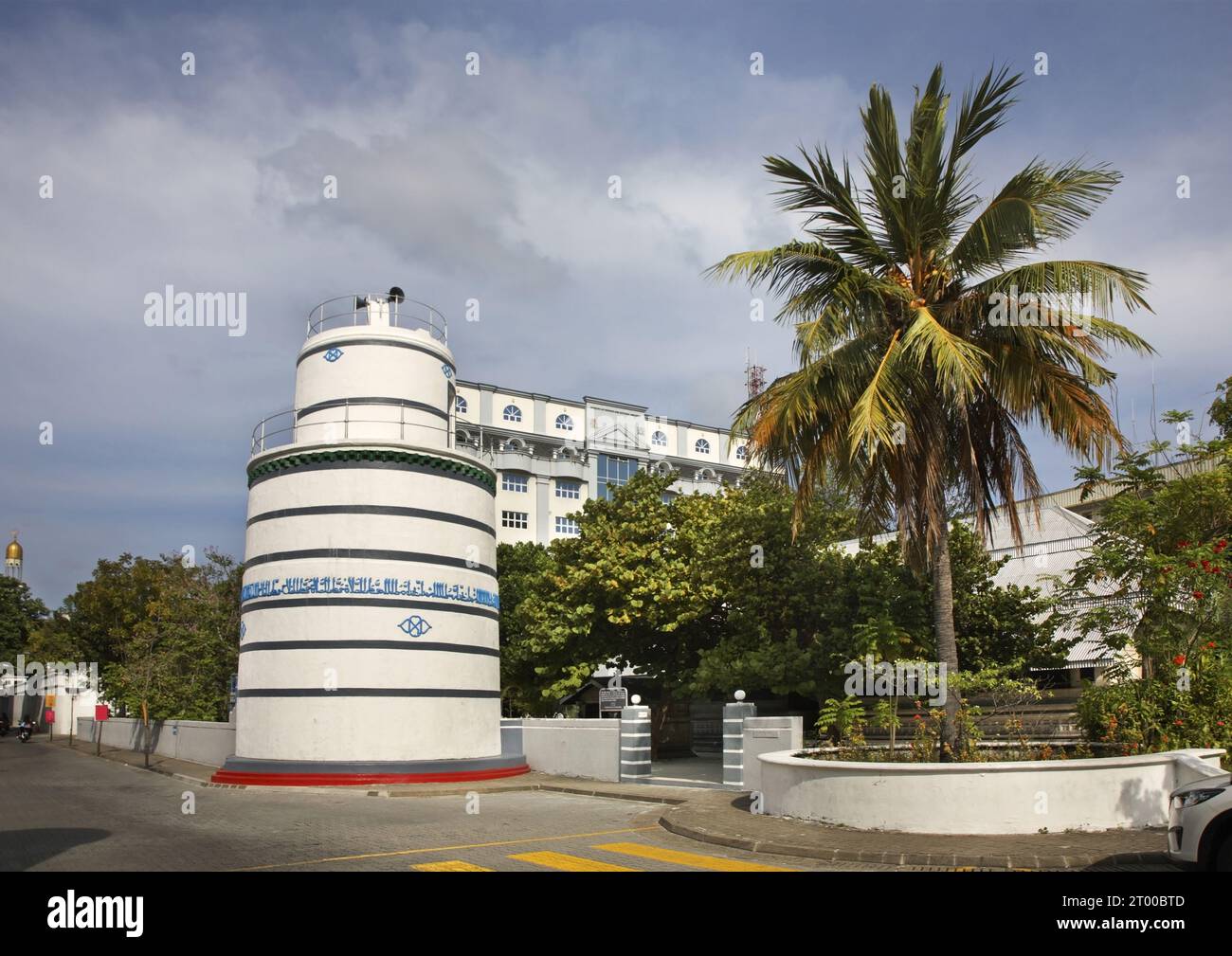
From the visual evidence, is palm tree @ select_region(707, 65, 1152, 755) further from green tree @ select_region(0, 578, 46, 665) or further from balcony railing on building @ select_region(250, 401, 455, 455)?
green tree @ select_region(0, 578, 46, 665)

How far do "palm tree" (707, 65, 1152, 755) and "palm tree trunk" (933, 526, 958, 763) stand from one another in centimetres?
3

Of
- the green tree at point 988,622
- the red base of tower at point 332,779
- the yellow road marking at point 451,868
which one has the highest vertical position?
the green tree at point 988,622

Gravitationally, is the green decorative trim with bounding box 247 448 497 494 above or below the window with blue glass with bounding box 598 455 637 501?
below

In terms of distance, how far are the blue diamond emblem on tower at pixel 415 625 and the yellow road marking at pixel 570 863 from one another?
11.9 meters

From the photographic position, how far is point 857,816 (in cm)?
1275

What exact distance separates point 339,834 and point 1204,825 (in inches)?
417

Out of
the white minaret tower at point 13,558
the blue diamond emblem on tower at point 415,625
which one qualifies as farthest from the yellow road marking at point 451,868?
the white minaret tower at point 13,558

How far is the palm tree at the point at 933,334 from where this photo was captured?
46.4 ft

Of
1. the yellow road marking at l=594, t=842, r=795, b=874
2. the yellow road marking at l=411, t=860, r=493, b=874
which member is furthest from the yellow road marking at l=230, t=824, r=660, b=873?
the yellow road marking at l=594, t=842, r=795, b=874

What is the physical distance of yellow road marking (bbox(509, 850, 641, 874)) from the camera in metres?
10.6

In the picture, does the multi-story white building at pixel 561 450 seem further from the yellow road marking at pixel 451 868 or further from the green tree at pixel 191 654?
the yellow road marking at pixel 451 868

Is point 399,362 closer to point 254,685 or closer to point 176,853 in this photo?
point 254,685
